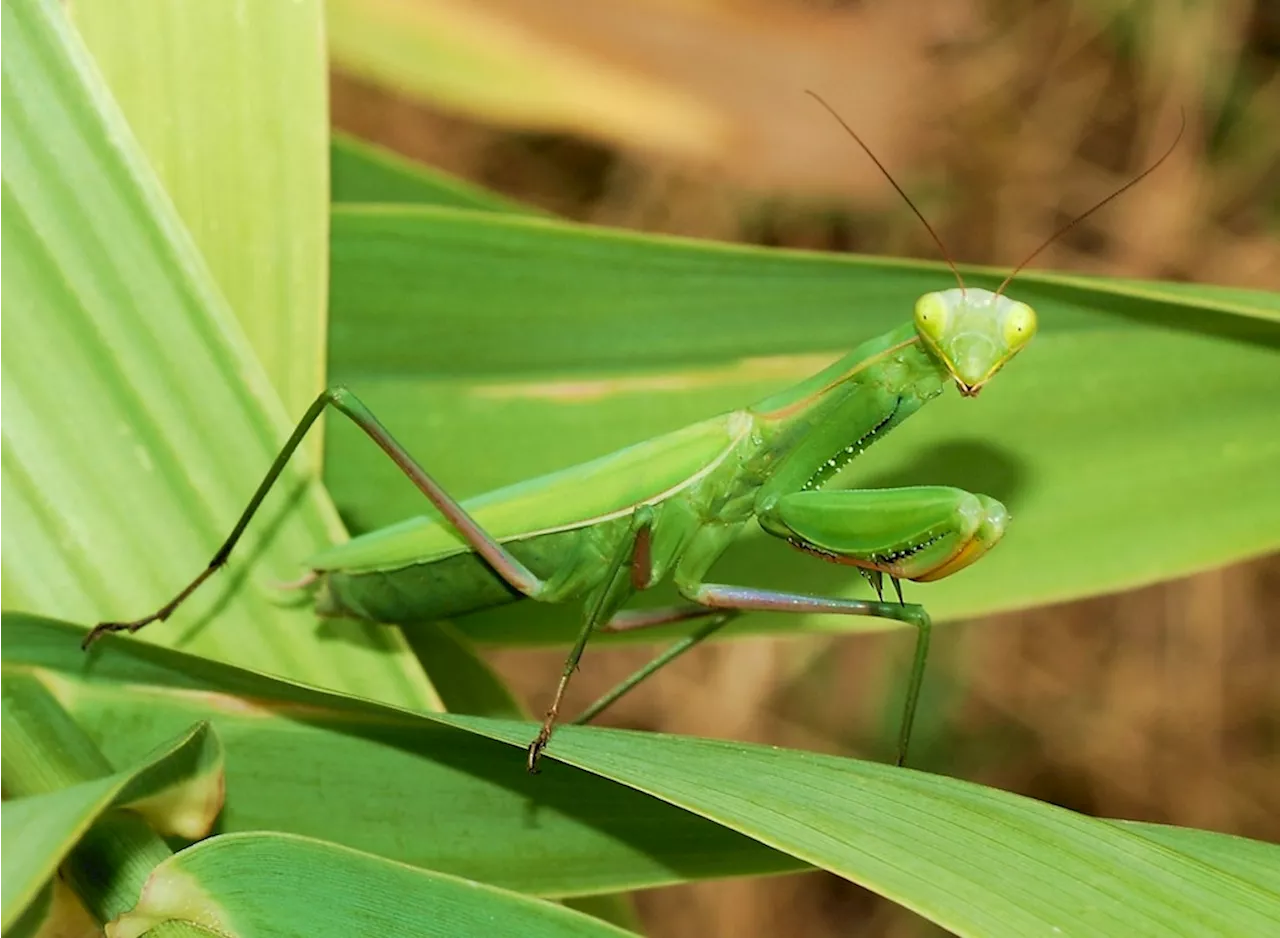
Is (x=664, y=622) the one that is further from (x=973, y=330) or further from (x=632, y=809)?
(x=973, y=330)

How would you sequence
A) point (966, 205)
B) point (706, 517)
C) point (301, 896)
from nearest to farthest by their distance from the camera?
1. point (301, 896)
2. point (706, 517)
3. point (966, 205)

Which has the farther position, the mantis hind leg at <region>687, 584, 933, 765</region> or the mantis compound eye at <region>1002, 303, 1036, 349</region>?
the mantis hind leg at <region>687, 584, 933, 765</region>

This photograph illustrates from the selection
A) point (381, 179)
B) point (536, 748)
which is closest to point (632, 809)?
point (536, 748)

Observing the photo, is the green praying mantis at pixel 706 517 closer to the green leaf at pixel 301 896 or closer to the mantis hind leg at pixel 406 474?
the mantis hind leg at pixel 406 474

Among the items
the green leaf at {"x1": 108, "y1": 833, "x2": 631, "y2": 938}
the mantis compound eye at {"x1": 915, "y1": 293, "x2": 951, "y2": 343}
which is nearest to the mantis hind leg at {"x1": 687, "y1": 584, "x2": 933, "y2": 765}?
the mantis compound eye at {"x1": 915, "y1": 293, "x2": 951, "y2": 343}

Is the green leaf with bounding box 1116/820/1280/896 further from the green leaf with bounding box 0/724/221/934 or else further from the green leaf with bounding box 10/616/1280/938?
the green leaf with bounding box 0/724/221/934
